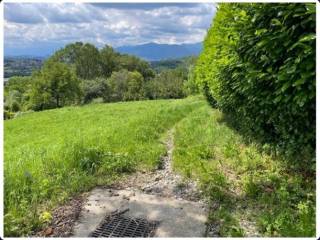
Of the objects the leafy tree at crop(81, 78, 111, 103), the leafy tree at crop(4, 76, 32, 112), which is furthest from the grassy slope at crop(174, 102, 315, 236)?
the leafy tree at crop(81, 78, 111, 103)

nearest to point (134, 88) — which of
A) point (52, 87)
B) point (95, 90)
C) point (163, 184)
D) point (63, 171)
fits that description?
point (95, 90)

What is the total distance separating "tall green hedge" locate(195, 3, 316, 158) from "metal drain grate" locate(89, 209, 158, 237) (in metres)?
2.62

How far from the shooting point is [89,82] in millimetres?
62656

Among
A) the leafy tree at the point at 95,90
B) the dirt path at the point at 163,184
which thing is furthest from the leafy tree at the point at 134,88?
the dirt path at the point at 163,184

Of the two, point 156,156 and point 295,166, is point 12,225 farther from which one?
point 295,166

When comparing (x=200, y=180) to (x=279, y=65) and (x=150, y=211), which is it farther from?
(x=279, y=65)

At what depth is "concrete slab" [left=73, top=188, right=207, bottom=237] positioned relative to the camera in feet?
17.5

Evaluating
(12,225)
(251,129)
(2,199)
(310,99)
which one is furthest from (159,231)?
(251,129)

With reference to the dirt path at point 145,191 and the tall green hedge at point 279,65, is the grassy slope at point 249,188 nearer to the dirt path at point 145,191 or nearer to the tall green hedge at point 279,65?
the dirt path at point 145,191

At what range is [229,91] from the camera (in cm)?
927

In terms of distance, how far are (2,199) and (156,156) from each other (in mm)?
4054

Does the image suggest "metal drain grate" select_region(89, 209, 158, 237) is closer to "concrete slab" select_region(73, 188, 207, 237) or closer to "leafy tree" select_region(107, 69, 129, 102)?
"concrete slab" select_region(73, 188, 207, 237)

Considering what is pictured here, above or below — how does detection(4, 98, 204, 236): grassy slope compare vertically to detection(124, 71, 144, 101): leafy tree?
above

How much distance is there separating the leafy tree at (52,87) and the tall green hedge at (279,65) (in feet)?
142
